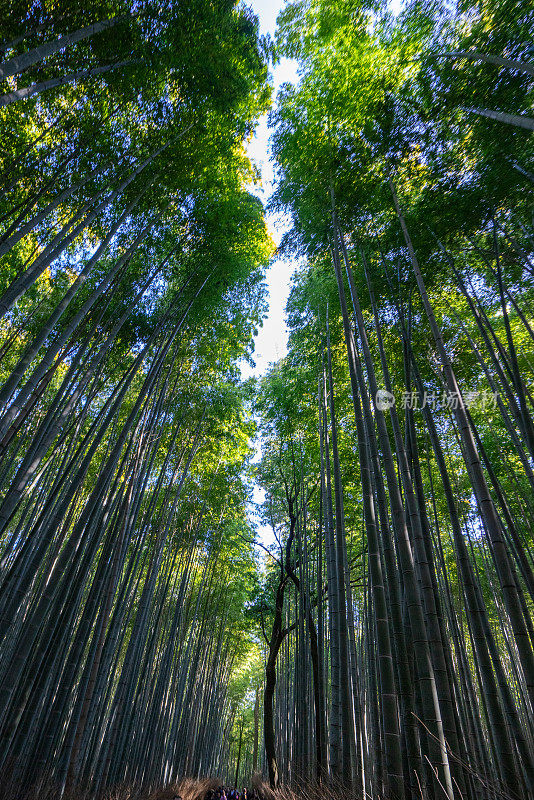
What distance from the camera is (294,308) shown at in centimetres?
590

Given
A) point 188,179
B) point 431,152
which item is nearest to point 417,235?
point 431,152

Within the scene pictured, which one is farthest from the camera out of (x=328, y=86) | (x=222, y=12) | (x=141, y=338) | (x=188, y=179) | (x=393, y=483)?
(x=141, y=338)

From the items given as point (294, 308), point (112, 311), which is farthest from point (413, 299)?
point (112, 311)

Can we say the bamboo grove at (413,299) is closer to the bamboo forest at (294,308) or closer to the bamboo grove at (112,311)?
the bamboo forest at (294,308)

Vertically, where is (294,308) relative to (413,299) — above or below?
above

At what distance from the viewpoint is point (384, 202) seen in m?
3.81

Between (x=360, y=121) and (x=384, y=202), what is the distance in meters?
0.76

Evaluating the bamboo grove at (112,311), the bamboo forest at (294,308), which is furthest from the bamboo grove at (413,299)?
the bamboo grove at (112,311)

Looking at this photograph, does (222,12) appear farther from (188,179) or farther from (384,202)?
(384,202)

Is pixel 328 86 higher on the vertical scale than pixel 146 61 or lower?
higher

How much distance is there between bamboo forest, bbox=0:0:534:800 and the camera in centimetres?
254

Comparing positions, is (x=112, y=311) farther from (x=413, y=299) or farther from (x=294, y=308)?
(x=413, y=299)

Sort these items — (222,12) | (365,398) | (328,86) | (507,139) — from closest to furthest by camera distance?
(365,398) → (507,139) → (222,12) → (328,86)

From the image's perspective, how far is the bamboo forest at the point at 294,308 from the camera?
→ 2.54 metres
